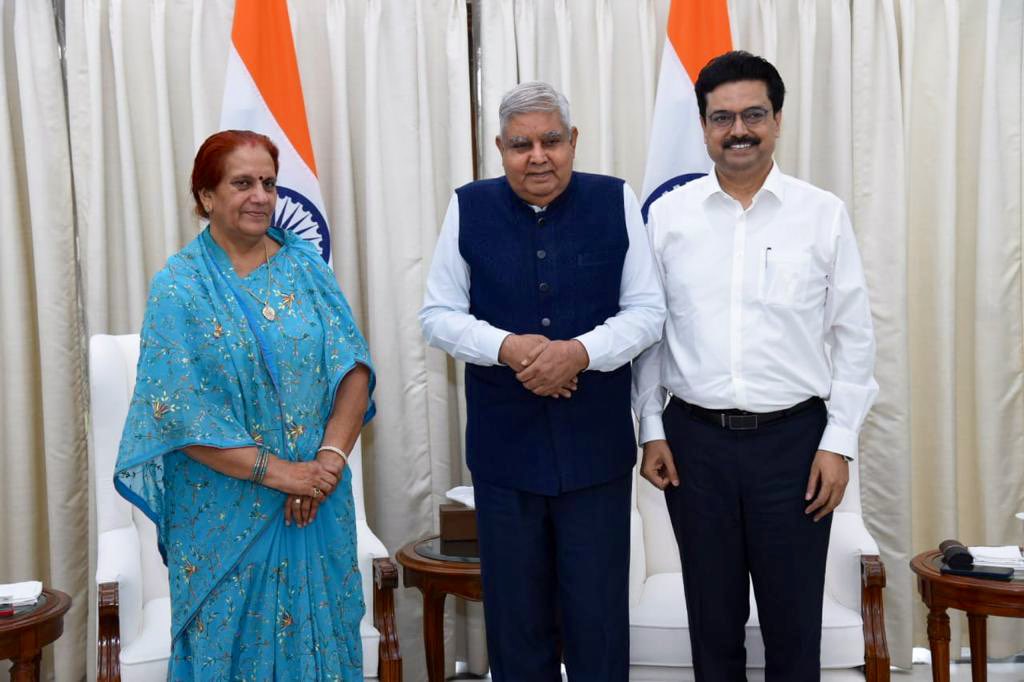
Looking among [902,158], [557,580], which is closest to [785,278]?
[557,580]

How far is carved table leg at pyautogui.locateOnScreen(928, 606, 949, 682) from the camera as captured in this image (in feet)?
9.21

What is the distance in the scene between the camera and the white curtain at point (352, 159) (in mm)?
3357

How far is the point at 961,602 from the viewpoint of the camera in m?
2.71

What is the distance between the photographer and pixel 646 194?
334cm

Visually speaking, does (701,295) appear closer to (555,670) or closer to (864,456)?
(555,670)

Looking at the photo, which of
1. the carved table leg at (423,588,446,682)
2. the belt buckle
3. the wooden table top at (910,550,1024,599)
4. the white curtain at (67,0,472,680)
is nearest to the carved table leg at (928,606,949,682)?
the wooden table top at (910,550,1024,599)

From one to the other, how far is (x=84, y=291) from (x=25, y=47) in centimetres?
81

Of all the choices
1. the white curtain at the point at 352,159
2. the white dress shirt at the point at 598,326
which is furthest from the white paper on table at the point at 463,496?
the white dress shirt at the point at 598,326

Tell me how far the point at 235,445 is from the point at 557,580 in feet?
2.47

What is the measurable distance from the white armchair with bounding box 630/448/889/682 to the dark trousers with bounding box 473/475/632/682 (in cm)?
45

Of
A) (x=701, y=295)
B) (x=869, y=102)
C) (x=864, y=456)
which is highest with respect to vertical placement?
(x=869, y=102)

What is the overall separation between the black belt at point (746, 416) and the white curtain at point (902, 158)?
4.91 feet

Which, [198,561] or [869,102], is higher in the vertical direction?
[869,102]

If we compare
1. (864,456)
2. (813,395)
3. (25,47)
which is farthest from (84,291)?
(864,456)
